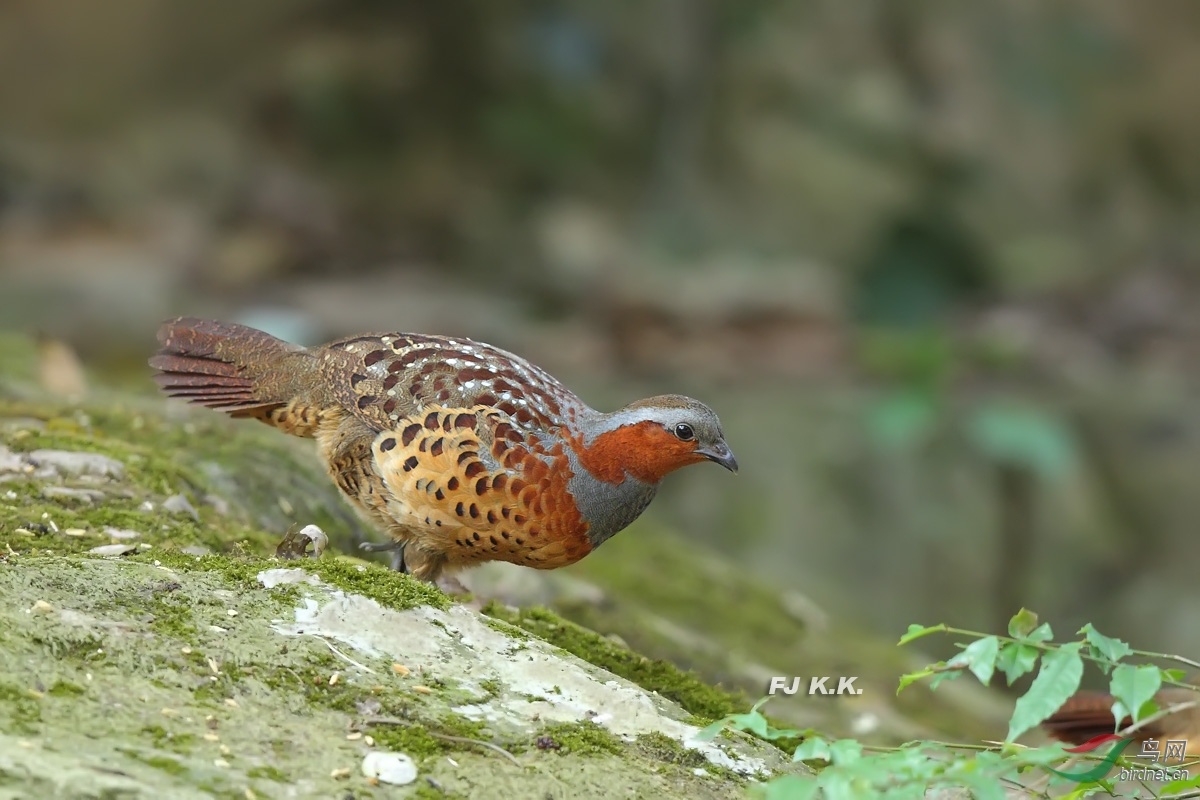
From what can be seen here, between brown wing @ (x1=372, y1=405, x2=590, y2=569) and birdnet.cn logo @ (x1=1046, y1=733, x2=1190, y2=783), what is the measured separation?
1.71m

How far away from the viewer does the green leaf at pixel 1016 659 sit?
109 inches

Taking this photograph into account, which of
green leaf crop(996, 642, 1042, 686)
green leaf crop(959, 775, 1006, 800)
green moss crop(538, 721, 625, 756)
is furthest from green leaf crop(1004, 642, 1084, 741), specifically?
green moss crop(538, 721, 625, 756)

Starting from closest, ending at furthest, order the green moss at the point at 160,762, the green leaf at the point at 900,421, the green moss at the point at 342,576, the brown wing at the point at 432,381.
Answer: the green moss at the point at 160,762
the green moss at the point at 342,576
the brown wing at the point at 432,381
the green leaf at the point at 900,421

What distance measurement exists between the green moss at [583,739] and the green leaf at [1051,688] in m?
0.90

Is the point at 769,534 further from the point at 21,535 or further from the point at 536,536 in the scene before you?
the point at 21,535

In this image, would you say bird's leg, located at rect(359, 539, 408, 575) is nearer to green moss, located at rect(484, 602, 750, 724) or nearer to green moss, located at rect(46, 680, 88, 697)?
green moss, located at rect(484, 602, 750, 724)

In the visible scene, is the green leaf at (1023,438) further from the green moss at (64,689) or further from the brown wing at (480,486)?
the green moss at (64,689)

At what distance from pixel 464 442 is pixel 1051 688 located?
7.03 ft

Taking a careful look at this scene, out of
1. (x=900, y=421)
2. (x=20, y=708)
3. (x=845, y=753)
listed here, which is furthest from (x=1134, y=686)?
(x=900, y=421)

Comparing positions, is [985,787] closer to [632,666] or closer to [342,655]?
[342,655]

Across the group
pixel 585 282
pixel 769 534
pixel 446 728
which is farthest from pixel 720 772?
pixel 585 282

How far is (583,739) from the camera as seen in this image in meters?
3.08

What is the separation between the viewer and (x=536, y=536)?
14.1 feet

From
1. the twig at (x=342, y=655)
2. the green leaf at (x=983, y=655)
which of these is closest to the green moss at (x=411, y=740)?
the twig at (x=342, y=655)
